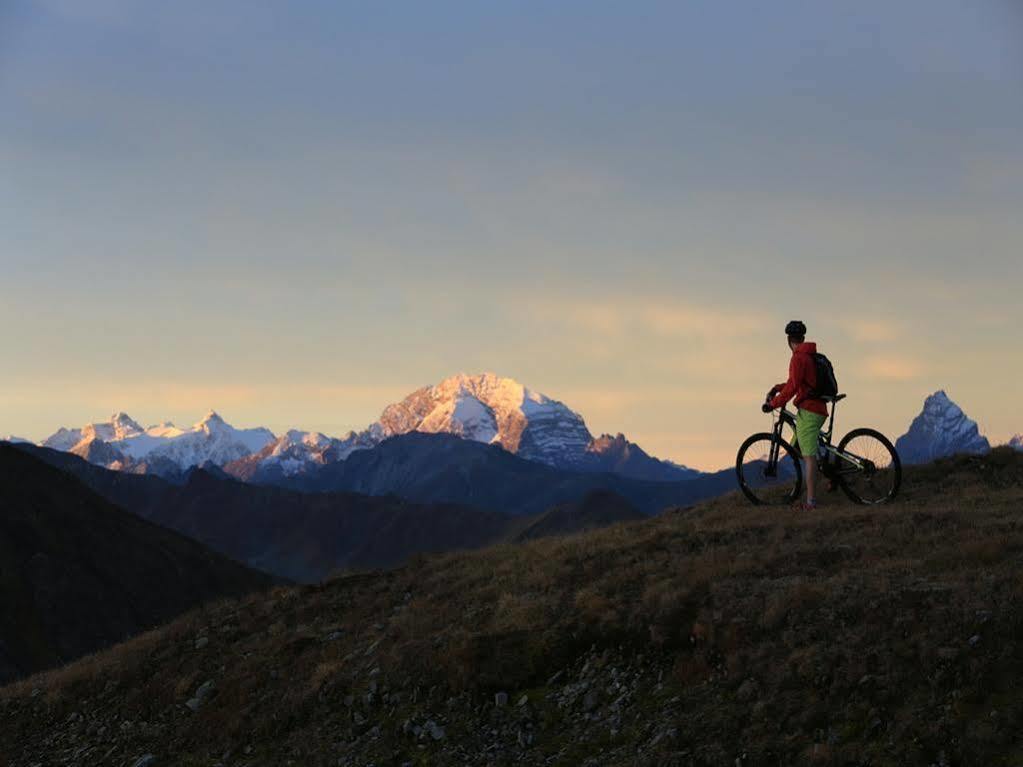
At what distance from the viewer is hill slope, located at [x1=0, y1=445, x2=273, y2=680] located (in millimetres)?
96562

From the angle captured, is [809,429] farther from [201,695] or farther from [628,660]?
[201,695]

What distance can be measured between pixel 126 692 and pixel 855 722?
516 inches

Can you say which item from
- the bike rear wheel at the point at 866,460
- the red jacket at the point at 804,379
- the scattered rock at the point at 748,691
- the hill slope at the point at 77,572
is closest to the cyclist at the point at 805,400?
the red jacket at the point at 804,379

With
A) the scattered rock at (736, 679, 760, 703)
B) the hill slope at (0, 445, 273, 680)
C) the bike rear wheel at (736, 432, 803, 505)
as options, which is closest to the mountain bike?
the bike rear wheel at (736, 432, 803, 505)

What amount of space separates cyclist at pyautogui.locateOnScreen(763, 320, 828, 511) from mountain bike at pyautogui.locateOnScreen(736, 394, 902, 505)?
0.83ft

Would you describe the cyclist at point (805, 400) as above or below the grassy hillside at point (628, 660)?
above

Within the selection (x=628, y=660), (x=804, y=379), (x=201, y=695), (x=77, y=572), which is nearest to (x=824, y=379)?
(x=804, y=379)

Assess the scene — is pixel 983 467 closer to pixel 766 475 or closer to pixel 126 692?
pixel 766 475

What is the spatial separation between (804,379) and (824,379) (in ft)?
1.17

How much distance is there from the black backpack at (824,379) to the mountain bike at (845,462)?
0.38ft

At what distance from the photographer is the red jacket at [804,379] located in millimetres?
17172

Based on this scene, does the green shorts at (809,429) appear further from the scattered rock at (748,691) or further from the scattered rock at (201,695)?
the scattered rock at (201,695)

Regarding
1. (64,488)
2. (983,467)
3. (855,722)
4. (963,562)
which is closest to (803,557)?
(963,562)

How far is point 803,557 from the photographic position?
1388 cm
